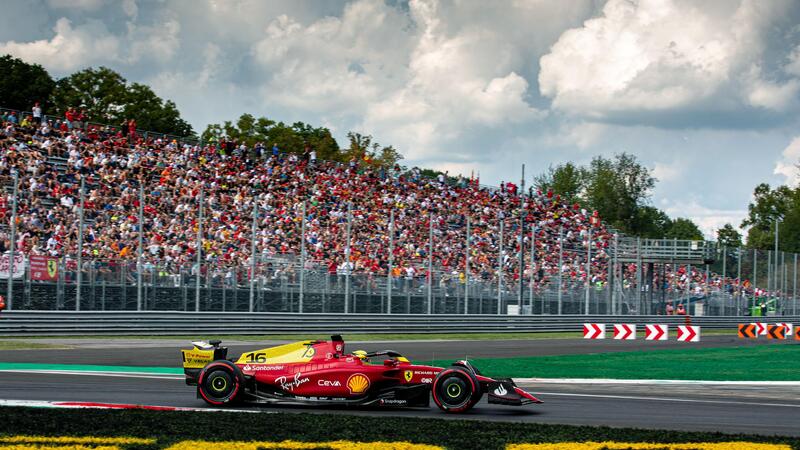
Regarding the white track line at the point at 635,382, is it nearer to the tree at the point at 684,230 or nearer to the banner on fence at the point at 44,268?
the banner on fence at the point at 44,268

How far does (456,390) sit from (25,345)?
593 inches

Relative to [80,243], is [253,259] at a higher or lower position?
lower

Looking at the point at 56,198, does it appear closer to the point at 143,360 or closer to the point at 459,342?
the point at 143,360

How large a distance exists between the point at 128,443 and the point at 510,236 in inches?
1323

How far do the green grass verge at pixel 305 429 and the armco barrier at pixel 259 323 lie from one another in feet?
50.4

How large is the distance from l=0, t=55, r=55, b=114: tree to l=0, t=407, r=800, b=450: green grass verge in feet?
203

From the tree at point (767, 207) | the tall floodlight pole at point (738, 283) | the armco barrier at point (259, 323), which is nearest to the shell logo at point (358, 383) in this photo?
the armco barrier at point (259, 323)

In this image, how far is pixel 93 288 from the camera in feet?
90.9

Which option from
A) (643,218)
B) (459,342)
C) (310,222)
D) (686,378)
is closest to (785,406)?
(686,378)

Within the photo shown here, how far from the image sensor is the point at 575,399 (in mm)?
15961

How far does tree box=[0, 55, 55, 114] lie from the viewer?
230 feet

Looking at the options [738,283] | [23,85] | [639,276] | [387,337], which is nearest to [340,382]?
[387,337]

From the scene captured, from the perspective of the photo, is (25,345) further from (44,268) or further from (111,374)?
(111,374)

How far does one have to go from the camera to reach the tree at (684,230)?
14307cm
